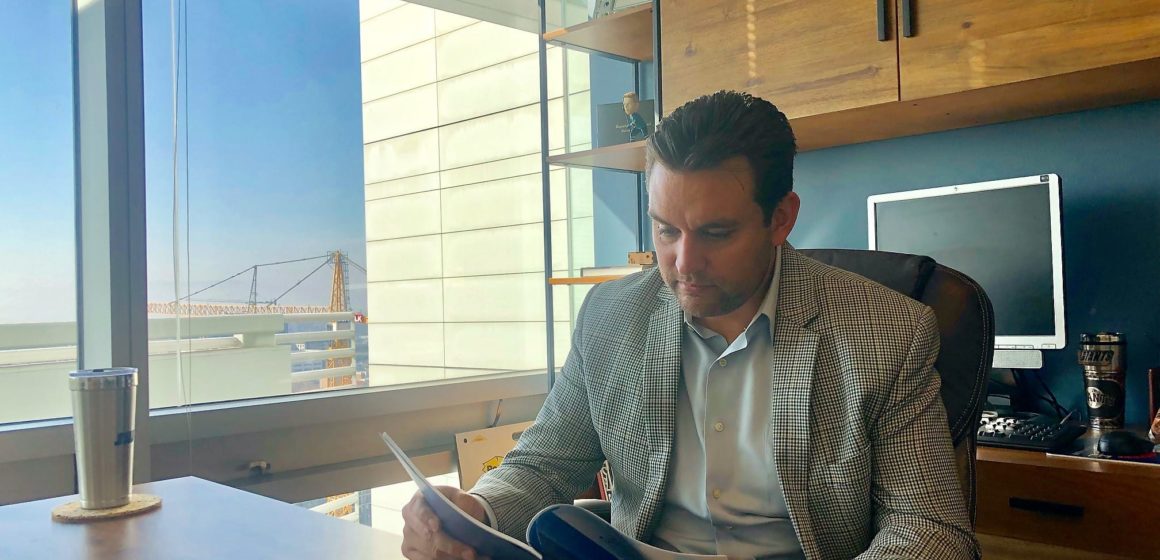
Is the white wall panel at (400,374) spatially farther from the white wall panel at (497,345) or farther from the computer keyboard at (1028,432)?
the computer keyboard at (1028,432)

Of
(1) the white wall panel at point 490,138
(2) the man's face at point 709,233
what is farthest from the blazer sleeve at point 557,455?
(1) the white wall panel at point 490,138

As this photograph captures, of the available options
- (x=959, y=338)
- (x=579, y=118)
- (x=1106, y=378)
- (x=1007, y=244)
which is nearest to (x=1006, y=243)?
(x=1007, y=244)

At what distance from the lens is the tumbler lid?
1.13 metres

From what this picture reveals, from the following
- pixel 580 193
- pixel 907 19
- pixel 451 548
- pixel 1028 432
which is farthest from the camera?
pixel 580 193

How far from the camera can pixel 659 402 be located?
1.31 metres

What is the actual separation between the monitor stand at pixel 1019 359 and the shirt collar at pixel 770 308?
3.05ft

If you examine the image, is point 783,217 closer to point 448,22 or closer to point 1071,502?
point 1071,502

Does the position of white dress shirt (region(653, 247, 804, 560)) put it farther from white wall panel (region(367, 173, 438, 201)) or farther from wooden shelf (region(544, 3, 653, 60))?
white wall panel (region(367, 173, 438, 201))

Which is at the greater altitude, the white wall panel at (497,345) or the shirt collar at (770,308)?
the shirt collar at (770,308)

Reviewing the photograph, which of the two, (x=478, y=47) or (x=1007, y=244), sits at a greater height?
(x=478, y=47)

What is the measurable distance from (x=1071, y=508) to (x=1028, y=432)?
0.70 ft

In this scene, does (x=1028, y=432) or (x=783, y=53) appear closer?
(x=1028, y=432)

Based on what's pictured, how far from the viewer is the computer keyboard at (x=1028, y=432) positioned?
67.7 inches

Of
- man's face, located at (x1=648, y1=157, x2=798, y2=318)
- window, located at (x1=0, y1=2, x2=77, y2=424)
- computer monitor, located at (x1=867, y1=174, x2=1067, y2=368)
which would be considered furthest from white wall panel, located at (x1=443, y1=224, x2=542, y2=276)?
man's face, located at (x1=648, y1=157, x2=798, y2=318)
